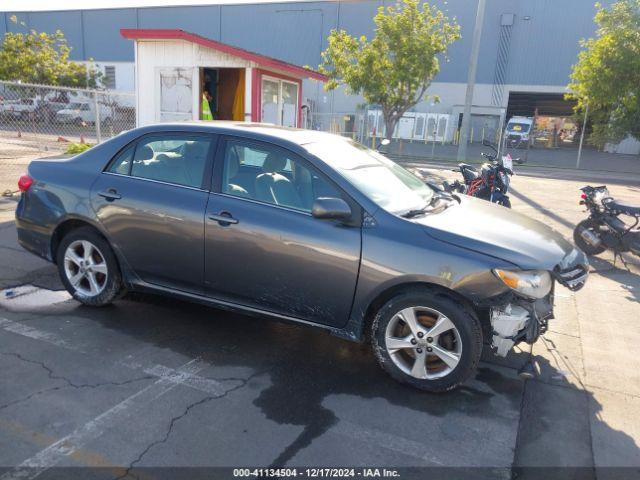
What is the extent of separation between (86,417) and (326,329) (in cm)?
162

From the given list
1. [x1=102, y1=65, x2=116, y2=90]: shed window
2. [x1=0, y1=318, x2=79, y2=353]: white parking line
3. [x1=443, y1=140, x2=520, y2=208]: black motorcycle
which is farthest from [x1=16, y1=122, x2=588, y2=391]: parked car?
[x1=102, y1=65, x2=116, y2=90]: shed window

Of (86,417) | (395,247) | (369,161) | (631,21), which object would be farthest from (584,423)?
(631,21)

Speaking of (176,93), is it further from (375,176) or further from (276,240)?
(276,240)

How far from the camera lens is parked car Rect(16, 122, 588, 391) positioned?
3.35m

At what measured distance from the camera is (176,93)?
11.0m

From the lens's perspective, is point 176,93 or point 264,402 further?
point 176,93

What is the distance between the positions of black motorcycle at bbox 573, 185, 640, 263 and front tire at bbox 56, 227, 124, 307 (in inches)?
248

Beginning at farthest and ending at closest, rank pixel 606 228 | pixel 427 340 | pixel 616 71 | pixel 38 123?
pixel 616 71
pixel 38 123
pixel 606 228
pixel 427 340

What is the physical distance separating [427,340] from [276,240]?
4.09 feet

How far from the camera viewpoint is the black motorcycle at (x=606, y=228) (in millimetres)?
6855

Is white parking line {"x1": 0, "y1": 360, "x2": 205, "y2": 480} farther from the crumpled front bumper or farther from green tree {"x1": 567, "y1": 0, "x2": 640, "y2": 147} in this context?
green tree {"x1": 567, "y1": 0, "x2": 640, "y2": 147}

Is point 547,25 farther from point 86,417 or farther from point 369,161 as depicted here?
point 86,417

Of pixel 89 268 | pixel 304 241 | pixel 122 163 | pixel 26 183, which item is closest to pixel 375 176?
pixel 304 241

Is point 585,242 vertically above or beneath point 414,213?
beneath
